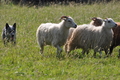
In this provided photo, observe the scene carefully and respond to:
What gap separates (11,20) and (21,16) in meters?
1.62

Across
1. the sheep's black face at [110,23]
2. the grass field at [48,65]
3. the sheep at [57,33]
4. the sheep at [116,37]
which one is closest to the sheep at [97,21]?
the sheep at [116,37]

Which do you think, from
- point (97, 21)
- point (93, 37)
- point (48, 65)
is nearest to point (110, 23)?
point (93, 37)

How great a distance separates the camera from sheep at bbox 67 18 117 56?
10.4m

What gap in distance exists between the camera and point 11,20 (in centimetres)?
1766

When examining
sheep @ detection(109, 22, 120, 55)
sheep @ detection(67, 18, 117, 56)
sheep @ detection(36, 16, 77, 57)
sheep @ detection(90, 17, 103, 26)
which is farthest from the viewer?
sheep @ detection(90, 17, 103, 26)

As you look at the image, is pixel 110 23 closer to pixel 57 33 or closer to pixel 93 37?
pixel 93 37

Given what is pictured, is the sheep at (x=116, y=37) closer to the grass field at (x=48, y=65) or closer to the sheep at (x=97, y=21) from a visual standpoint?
the grass field at (x=48, y=65)

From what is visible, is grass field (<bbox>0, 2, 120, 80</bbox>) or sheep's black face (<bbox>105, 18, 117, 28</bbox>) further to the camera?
sheep's black face (<bbox>105, 18, 117, 28</bbox>)

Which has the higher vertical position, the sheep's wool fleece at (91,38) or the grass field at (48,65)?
the sheep's wool fleece at (91,38)

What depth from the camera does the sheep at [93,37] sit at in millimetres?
10422

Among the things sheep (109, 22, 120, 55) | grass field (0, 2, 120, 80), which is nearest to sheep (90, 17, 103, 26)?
sheep (109, 22, 120, 55)

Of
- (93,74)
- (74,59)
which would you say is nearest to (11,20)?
(74,59)

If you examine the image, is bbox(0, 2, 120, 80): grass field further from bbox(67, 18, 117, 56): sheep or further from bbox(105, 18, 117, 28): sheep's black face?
bbox(105, 18, 117, 28): sheep's black face

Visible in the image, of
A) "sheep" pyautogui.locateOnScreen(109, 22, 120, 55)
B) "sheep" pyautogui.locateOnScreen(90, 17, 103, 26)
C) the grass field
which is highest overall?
"sheep" pyautogui.locateOnScreen(90, 17, 103, 26)
